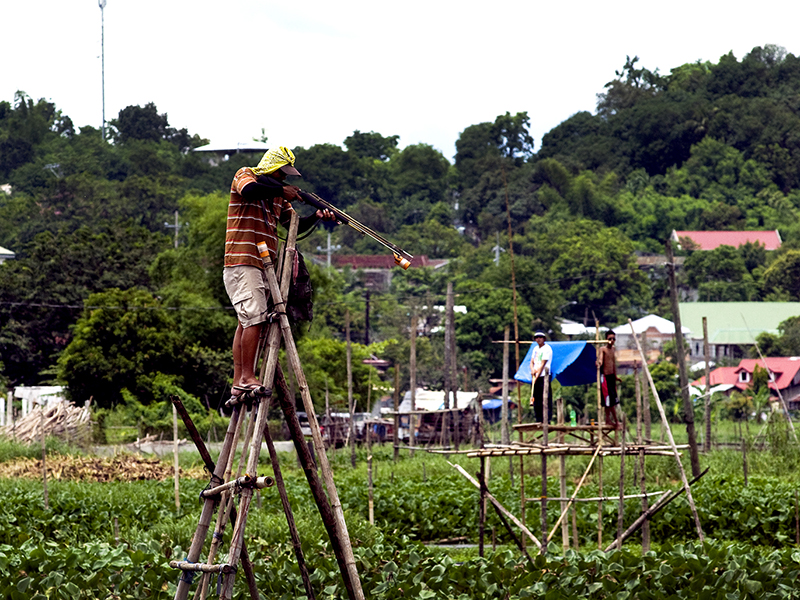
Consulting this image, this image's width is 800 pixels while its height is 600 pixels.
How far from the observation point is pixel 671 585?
7953 mm

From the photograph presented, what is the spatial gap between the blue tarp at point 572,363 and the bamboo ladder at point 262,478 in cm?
683

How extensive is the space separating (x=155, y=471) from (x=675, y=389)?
80.3ft

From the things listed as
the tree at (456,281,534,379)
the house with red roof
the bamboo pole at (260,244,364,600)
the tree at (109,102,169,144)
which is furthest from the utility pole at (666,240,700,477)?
the tree at (109,102,169,144)

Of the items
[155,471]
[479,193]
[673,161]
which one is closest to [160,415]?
[155,471]

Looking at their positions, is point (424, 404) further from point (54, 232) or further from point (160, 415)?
point (54, 232)

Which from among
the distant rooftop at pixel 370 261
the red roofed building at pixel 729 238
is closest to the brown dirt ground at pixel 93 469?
the distant rooftop at pixel 370 261

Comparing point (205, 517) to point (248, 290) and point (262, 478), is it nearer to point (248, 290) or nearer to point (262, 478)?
point (262, 478)

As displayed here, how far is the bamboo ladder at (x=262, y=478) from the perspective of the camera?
5504 millimetres

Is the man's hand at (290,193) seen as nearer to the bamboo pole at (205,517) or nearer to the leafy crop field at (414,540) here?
the bamboo pole at (205,517)

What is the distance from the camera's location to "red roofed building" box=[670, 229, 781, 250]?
217ft

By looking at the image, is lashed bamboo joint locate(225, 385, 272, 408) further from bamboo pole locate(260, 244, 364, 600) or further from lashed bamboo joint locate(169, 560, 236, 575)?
lashed bamboo joint locate(169, 560, 236, 575)

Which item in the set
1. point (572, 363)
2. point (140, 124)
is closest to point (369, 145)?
point (140, 124)

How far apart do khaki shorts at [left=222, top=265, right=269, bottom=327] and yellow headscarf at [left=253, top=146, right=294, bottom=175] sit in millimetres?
516

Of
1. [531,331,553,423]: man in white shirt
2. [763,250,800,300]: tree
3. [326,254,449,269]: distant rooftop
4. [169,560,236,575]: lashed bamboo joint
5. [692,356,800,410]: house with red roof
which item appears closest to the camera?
[169,560,236,575]: lashed bamboo joint
